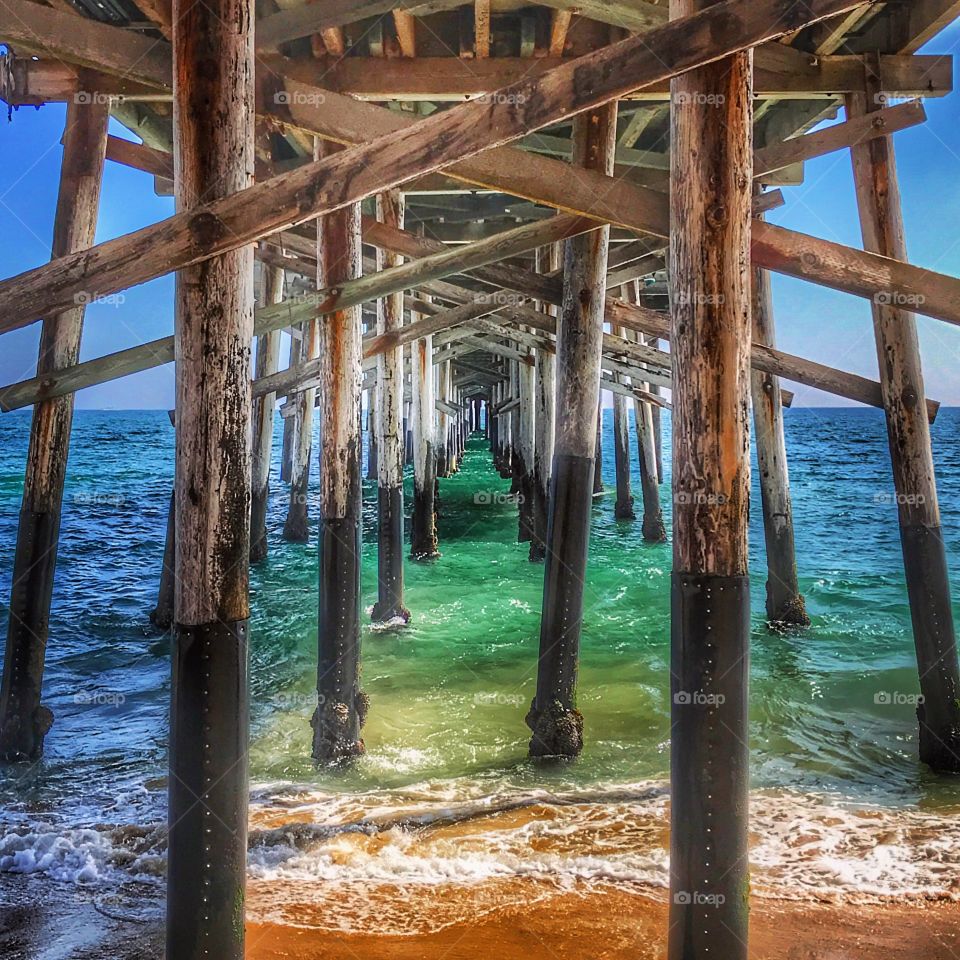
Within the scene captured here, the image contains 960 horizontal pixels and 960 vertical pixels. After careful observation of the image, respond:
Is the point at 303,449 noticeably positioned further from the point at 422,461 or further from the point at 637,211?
the point at 637,211

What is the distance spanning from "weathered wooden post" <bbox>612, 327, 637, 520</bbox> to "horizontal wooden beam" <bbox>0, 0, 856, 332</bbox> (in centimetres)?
1015

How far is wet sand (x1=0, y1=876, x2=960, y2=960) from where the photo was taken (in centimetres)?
281

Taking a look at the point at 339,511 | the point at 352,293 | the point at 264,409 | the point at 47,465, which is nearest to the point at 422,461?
the point at 264,409

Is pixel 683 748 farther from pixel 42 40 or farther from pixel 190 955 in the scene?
pixel 42 40

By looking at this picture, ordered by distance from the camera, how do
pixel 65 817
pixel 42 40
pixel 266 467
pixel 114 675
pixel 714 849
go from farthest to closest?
1. pixel 266 467
2. pixel 114 675
3. pixel 65 817
4. pixel 42 40
5. pixel 714 849

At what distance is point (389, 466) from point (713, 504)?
5.82 metres

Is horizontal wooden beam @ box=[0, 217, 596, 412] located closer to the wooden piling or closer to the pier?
the pier

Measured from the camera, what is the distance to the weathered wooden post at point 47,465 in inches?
181

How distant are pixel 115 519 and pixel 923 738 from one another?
18379mm

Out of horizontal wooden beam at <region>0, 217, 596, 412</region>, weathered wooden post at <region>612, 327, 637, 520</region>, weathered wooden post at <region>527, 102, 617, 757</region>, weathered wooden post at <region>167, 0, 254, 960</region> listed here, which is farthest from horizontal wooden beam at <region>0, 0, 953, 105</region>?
weathered wooden post at <region>612, 327, 637, 520</region>

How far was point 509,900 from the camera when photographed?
10.4ft

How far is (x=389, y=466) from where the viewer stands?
8.04 m

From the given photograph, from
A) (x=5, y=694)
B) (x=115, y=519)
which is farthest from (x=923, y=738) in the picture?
(x=115, y=519)

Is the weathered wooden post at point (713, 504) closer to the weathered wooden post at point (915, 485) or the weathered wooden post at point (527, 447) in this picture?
the weathered wooden post at point (915, 485)
